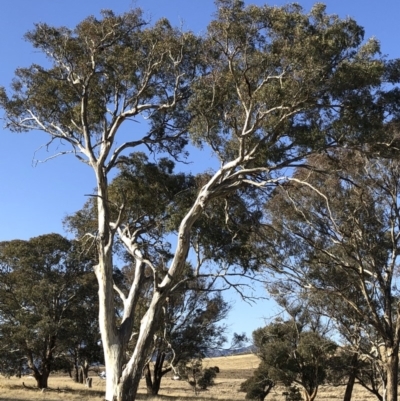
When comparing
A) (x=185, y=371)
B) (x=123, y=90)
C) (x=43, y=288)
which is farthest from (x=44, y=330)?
(x=123, y=90)

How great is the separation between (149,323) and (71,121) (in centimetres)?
548

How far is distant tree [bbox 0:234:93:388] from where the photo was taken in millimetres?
24875

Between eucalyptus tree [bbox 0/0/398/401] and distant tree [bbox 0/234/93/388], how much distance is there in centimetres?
1231

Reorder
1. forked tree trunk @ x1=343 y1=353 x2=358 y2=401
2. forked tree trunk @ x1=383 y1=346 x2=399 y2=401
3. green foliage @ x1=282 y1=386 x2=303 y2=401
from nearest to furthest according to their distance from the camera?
forked tree trunk @ x1=383 y1=346 x2=399 y2=401 < forked tree trunk @ x1=343 y1=353 x2=358 y2=401 < green foliage @ x1=282 y1=386 x2=303 y2=401

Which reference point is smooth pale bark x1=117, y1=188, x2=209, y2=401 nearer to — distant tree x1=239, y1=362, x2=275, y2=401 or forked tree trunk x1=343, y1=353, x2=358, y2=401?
forked tree trunk x1=343, y1=353, x2=358, y2=401

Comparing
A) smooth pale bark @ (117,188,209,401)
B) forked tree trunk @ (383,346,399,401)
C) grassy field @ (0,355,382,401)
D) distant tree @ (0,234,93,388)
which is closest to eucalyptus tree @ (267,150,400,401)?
forked tree trunk @ (383,346,399,401)

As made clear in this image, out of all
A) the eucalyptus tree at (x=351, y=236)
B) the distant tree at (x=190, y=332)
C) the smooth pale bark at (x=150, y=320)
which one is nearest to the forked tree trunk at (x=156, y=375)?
the distant tree at (x=190, y=332)

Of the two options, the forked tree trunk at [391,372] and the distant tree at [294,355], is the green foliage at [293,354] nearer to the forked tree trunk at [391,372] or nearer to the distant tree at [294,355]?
the distant tree at [294,355]

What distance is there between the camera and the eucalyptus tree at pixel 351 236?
586 inches

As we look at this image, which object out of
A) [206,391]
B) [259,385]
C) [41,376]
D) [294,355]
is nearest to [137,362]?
[41,376]

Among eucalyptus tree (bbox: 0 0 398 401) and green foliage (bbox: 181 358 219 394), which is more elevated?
eucalyptus tree (bbox: 0 0 398 401)

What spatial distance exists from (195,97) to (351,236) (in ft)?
19.7

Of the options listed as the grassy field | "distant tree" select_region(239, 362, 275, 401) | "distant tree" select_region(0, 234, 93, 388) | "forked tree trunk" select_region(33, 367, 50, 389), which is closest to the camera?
the grassy field

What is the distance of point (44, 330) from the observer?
24.3 metres
